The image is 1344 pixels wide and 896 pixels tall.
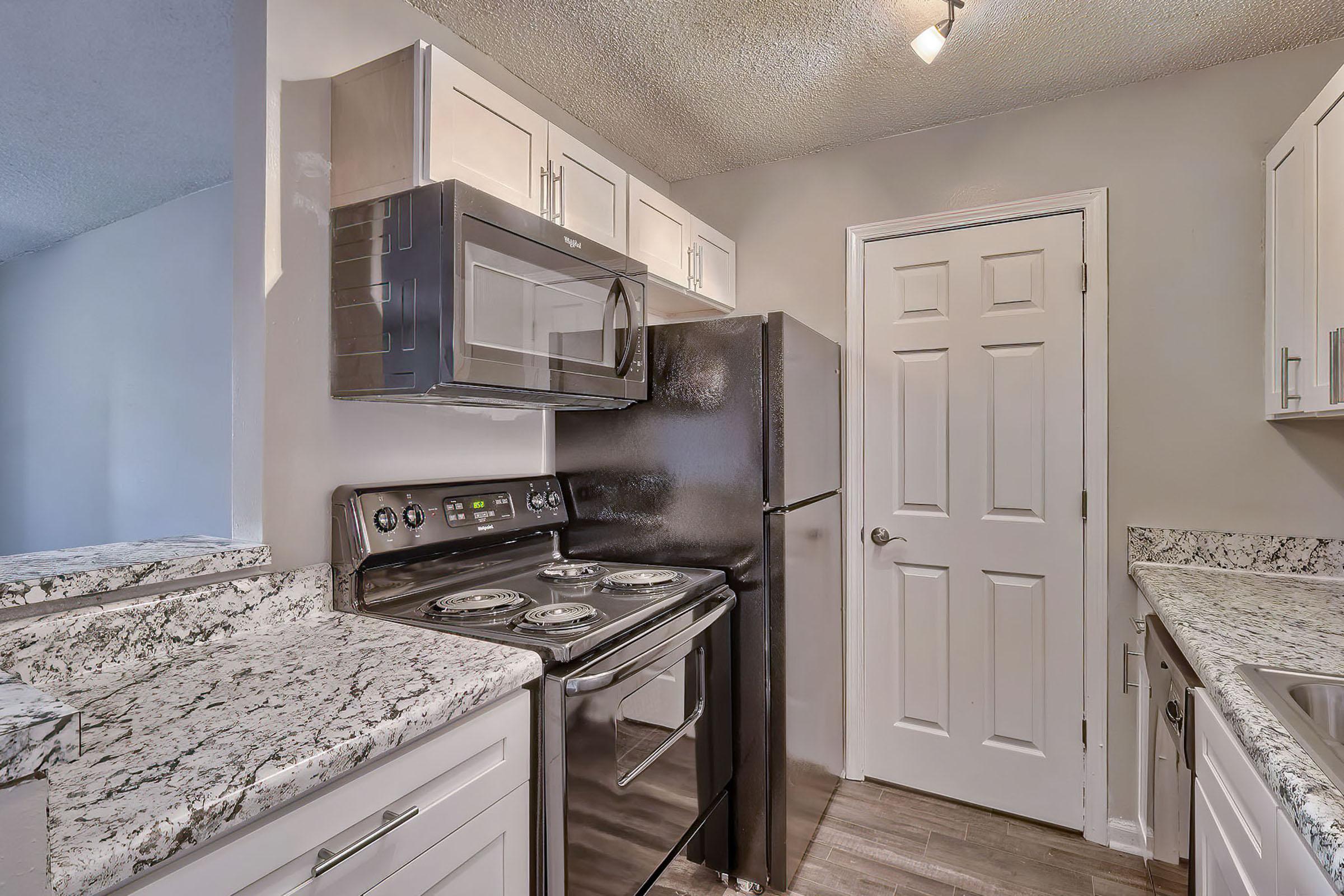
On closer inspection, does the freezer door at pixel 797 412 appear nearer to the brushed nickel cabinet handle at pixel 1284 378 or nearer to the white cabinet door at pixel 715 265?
the white cabinet door at pixel 715 265

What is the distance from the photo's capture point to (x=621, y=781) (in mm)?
1329

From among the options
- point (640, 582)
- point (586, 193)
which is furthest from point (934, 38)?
point (640, 582)

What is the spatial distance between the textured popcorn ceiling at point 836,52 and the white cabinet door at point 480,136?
0.37 meters

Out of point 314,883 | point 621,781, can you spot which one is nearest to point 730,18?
point 621,781

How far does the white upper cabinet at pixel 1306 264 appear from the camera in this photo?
1390mm

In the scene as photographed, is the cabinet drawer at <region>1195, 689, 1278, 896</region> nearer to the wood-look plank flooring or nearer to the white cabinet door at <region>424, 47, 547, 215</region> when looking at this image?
the wood-look plank flooring

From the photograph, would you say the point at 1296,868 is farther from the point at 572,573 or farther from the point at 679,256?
the point at 679,256

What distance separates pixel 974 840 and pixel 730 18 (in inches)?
103

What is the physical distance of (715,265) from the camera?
8.50 feet

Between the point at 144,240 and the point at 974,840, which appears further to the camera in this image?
the point at 144,240

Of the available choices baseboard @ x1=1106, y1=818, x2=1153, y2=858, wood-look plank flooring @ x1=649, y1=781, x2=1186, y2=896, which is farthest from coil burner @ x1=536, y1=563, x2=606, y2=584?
baseboard @ x1=1106, y1=818, x2=1153, y2=858

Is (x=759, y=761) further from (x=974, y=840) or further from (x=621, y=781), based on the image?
(x=974, y=840)

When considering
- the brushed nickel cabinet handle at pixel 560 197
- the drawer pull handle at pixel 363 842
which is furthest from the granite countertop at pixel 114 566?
the brushed nickel cabinet handle at pixel 560 197

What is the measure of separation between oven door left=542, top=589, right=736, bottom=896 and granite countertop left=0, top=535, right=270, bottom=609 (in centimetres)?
69
